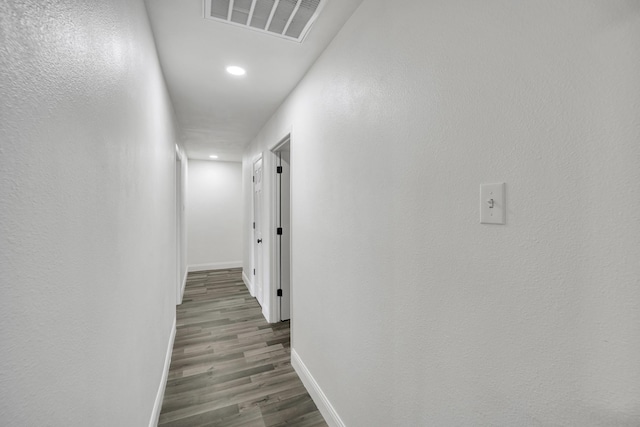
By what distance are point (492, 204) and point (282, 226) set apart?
2.62 meters

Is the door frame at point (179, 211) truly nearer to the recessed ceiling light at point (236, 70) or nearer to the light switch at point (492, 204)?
the recessed ceiling light at point (236, 70)

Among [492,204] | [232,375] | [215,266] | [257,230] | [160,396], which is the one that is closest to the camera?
[492,204]

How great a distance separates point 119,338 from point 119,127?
776 mm

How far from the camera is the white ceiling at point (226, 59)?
149cm

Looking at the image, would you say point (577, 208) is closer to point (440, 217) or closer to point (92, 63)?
point (440, 217)

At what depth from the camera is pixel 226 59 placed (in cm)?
191

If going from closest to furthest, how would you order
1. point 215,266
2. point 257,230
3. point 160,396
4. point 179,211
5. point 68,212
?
point 68,212, point 160,396, point 179,211, point 257,230, point 215,266

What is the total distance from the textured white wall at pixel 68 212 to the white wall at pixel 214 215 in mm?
5007

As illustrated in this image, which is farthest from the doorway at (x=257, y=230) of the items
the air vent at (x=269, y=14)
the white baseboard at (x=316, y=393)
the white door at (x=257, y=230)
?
the air vent at (x=269, y=14)

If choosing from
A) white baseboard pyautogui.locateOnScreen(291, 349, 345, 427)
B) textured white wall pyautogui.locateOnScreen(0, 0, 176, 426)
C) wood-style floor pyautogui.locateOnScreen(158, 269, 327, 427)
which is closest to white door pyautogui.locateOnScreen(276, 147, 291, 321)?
wood-style floor pyautogui.locateOnScreen(158, 269, 327, 427)

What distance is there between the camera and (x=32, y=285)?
1.60ft

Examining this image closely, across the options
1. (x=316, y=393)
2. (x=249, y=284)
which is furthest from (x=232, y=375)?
(x=249, y=284)

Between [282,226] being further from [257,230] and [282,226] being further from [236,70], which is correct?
[236,70]

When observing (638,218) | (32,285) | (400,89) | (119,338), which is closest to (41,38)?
(32,285)
